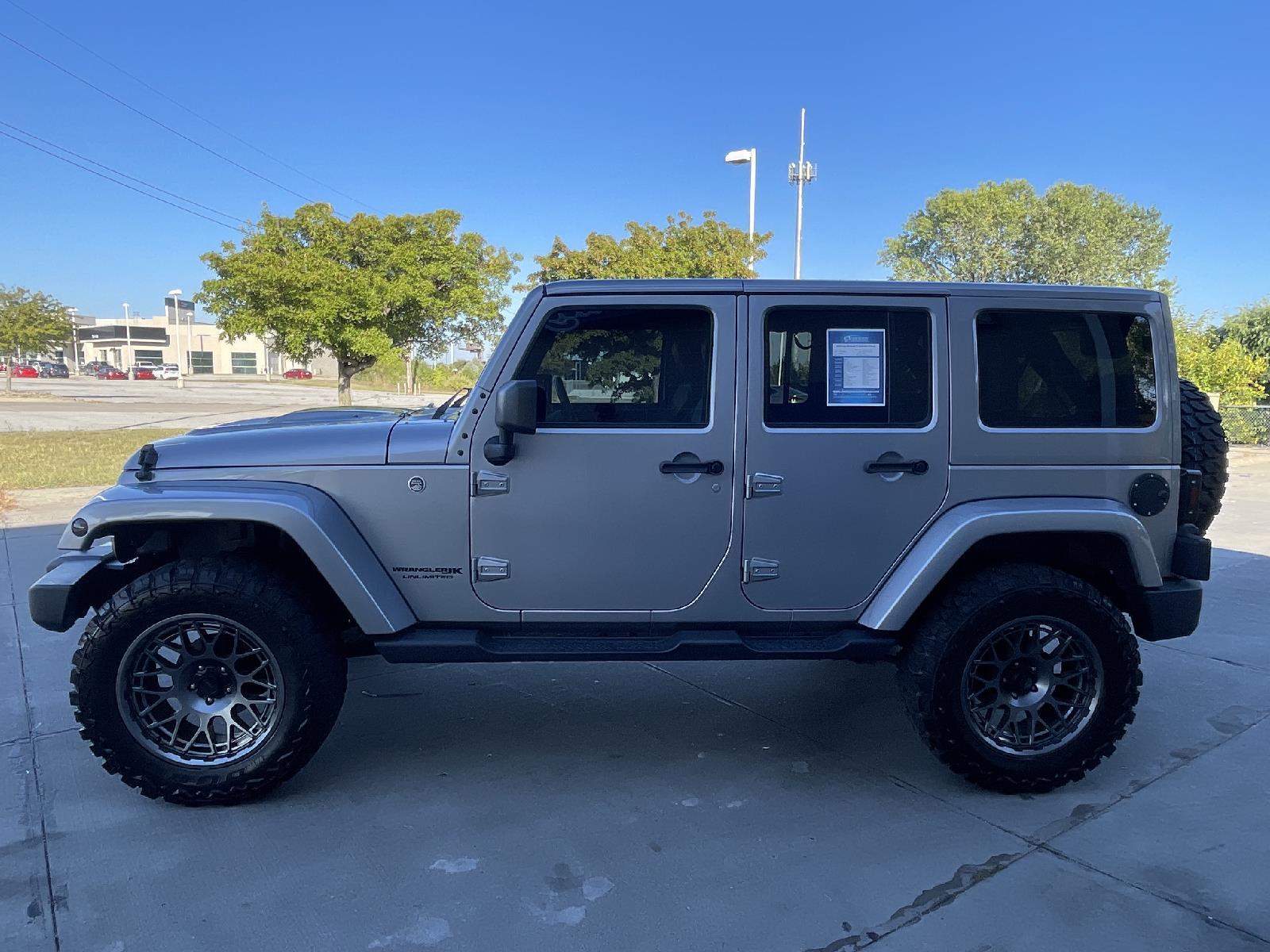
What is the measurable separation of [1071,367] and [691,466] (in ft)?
5.12

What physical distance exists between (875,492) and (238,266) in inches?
663

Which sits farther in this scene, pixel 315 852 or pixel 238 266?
pixel 238 266

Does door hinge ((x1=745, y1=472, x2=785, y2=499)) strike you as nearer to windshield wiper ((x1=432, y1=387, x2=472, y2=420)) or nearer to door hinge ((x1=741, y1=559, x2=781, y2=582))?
door hinge ((x1=741, y1=559, x2=781, y2=582))

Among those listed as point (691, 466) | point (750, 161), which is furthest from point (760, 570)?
point (750, 161)

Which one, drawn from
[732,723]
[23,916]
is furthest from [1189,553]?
[23,916]

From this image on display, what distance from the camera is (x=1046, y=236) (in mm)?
41719

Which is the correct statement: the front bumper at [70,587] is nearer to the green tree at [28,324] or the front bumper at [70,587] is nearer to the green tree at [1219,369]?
the green tree at [1219,369]

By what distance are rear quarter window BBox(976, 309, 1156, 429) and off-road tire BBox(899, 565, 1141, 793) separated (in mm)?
621

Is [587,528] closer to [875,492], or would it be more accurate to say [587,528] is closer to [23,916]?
[875,492]

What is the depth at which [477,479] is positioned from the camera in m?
3.29

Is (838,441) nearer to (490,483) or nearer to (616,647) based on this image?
(616,647)

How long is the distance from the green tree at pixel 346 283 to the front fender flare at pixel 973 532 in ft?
53.4


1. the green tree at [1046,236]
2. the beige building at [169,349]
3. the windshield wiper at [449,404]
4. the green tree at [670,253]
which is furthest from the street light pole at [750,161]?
the beige building at [169,349]

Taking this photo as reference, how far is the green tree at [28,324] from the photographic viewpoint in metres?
39.6
